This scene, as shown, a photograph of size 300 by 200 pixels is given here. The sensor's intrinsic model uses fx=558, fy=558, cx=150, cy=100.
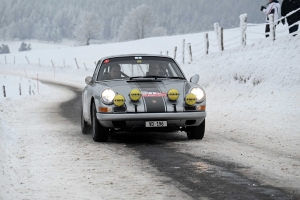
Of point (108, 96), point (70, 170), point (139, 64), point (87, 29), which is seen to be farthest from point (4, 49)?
point (70, 170)

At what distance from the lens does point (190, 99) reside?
9.18m

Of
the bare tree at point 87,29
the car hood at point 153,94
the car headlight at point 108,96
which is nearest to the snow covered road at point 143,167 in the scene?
the car hood at point 153,94

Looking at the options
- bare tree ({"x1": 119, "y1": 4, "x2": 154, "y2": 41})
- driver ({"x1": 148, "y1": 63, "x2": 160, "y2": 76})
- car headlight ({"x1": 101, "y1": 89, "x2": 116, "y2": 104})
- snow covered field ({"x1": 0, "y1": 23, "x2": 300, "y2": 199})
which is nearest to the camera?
snow covered field ({"x1": 0, "y1": 23, "x2": 300, "y2": 199})

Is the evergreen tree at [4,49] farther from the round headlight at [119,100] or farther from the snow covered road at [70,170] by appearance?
the round headlight at [119,100]

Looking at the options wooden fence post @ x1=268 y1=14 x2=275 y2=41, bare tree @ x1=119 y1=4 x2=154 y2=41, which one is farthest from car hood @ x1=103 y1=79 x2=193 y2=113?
bare tree @ x1=119 y1=4 x2=154 y2=41

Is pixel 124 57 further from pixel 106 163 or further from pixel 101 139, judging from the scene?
pixel 106 163

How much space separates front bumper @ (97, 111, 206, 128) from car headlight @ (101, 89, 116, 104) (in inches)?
8.8

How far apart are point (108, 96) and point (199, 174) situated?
9.94ft

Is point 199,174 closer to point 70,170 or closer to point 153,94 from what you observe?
point 70,170

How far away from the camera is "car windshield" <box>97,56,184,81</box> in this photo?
398 inches

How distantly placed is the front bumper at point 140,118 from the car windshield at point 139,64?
119 centimetres

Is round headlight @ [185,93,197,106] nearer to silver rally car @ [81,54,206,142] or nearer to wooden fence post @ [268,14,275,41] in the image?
silver rally car @ [81,54,206,142]

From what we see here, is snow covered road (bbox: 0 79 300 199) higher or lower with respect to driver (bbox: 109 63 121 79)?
lower

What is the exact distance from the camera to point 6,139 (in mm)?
10031
